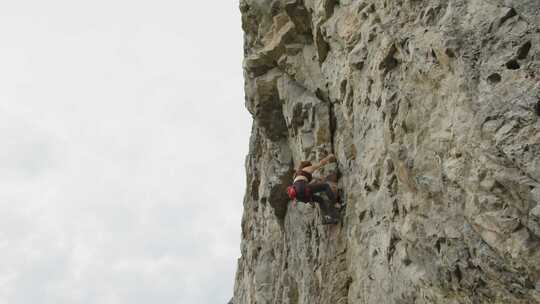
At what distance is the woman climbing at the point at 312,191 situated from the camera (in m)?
13.4

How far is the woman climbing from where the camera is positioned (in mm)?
13375

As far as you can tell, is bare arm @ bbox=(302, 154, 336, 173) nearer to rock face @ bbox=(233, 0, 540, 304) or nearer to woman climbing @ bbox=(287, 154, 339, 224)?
woman climbing @ bbox=(287, 154, 339, 224)

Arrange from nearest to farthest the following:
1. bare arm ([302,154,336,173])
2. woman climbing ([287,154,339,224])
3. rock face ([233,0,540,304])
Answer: rock face ([233,0,540,304]), woman climbing ([287,154,339,224]), bare arm ([302,154,336,173])

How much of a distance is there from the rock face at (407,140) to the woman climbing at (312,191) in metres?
0.36

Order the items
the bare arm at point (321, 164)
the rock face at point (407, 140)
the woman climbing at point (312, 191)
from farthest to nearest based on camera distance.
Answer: the bare arm at point (321, 164) → the woman climbing at point (312, 191) → the rock face at point (407, 140)

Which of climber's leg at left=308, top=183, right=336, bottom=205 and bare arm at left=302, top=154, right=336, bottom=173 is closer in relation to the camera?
climber's leg at left=308, top=183, right=336, bottom=205

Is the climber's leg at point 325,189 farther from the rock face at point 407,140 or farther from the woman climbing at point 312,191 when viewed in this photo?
the rock face at point 407,140

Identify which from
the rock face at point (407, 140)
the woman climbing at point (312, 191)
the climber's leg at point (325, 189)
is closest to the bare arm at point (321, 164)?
the woman climbing at point (312, 191)

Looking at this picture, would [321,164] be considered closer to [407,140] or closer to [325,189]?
[325,189]

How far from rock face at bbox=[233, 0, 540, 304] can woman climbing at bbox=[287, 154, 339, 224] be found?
0.36m

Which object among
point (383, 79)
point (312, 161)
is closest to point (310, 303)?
point (312, 161)

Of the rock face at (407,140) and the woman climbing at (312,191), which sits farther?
the woman climbing at (312,191)

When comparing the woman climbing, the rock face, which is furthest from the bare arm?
the rock face

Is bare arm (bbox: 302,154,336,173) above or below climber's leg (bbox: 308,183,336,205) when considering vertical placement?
above
